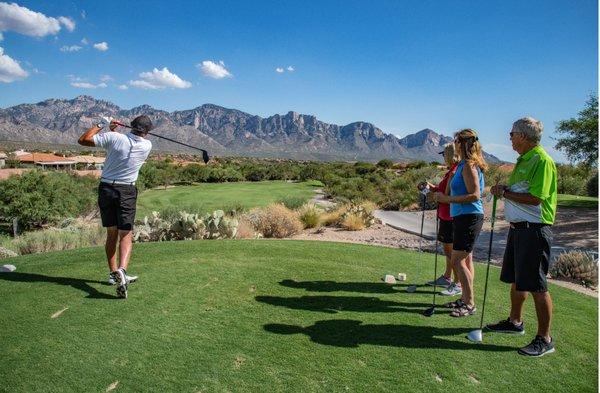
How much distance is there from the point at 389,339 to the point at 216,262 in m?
3.19

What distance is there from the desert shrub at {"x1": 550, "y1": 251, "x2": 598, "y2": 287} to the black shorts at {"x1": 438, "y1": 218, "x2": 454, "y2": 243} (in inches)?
164

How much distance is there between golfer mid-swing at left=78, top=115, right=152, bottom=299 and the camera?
5.45 m

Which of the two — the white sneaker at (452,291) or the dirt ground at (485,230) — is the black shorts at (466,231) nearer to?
the white sneaker at (452,291)

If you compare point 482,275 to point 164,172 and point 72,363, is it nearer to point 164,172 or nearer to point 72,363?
point 72,363

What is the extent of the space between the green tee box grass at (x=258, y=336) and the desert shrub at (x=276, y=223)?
7.25 m

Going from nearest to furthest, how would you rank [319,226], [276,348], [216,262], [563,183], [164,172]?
[276,348] < [216,262] < [319,226] < [563,183] < [164,172]

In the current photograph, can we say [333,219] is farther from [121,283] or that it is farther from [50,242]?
[121,283]

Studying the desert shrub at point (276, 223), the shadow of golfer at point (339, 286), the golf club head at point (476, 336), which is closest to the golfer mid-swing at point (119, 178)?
the shadow of golfer at point (339, 286)

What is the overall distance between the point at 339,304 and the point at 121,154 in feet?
10.9

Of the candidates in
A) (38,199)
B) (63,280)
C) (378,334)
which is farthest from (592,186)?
(38,199)

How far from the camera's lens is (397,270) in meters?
7.55

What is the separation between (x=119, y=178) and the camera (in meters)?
5.52

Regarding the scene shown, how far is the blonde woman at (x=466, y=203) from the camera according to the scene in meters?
5.11

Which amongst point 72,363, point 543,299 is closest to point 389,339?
point 543,299
